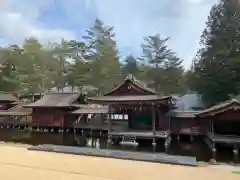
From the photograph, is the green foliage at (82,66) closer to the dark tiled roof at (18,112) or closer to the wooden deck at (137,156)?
the dark tiled roof at (18,112)

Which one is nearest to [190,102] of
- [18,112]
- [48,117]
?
[48,117]

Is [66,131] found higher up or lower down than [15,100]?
lower down

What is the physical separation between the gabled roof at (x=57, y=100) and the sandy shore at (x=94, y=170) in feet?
60.5

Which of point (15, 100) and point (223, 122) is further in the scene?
point (15, 100)

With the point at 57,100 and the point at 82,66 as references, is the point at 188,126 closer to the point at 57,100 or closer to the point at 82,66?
the point at 57,100

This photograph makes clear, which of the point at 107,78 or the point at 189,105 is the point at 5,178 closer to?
the point at 189,105

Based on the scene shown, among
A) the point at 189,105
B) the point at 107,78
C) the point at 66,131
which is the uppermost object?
the point at 107,78

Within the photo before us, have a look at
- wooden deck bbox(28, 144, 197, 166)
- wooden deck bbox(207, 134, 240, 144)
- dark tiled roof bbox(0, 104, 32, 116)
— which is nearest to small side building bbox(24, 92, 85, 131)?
dark tiled roof bbox(0, 104, 32, 116)

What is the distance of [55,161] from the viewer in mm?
9656

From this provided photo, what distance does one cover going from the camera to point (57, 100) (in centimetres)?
2992

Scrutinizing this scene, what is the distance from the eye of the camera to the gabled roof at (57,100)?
28763 mm

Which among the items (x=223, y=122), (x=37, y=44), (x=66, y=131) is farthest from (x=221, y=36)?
(x=37, y=44)

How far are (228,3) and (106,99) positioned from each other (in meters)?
19.7

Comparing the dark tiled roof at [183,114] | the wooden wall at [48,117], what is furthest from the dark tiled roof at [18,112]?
the dark tiled roof at [183,114]
